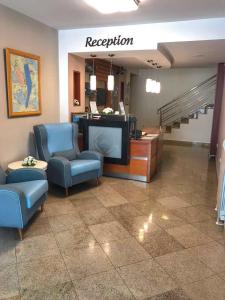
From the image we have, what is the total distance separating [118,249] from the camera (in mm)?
2596

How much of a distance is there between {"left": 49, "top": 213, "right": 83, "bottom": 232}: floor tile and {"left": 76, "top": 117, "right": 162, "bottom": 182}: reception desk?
67.0 inches

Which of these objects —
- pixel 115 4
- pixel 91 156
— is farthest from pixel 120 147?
pixel 115 4

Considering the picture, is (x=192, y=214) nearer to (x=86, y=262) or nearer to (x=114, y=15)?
(x=86, y=262)

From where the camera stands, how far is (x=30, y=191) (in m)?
2.86

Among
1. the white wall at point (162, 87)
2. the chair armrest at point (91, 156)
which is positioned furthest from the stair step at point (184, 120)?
the chair armrest at point (91, 156)

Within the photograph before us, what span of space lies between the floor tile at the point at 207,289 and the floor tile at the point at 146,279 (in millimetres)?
147

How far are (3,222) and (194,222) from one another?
228cm

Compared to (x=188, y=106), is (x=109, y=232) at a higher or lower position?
lower

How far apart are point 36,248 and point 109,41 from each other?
3554 mm

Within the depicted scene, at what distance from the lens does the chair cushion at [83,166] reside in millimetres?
3953

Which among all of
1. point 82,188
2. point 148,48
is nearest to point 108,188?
point 82,188

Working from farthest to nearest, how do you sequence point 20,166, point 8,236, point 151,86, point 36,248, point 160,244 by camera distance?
point 151,86
point 20,166
point 8,236
point 160,244
point 36,248

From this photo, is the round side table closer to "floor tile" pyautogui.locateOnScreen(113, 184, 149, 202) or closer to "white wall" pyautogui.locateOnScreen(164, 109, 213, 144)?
"floor tile" pyautogui.locateOnScreen(113, 184, 149, 202)

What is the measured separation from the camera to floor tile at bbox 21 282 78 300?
1951 mm
